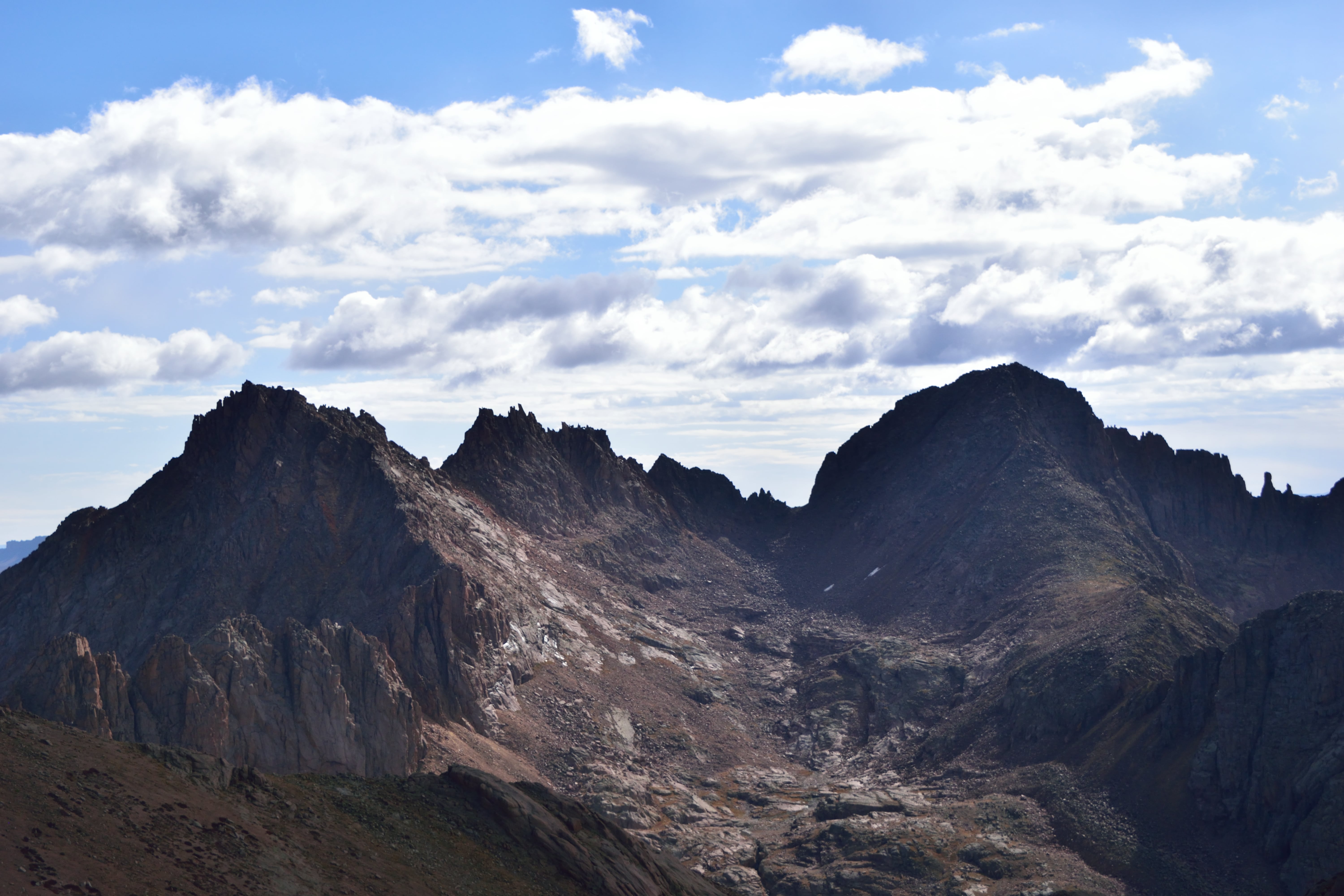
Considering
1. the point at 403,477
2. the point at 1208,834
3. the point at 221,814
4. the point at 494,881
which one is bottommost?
the point at 1208,834

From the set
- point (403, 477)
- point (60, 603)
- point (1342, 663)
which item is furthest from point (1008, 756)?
point (60, 603)

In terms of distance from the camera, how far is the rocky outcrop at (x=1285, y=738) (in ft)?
349

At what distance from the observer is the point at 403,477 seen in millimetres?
181000

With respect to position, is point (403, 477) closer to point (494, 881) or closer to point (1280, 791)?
point (494, 881)

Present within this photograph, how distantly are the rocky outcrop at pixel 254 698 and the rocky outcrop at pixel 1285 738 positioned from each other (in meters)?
83.1

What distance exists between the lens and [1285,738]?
116125 millimetres

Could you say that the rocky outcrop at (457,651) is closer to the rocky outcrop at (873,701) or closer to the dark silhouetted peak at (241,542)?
the dark silhouetted peak at (241,542)

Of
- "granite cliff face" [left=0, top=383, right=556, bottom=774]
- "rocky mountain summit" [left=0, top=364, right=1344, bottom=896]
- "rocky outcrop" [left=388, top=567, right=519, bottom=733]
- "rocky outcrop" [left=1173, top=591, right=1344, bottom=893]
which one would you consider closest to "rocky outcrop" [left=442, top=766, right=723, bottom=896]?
"rocky mountain summit" [left=0, top=364, right=1344, bottom=896]

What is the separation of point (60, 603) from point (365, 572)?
1597 inches

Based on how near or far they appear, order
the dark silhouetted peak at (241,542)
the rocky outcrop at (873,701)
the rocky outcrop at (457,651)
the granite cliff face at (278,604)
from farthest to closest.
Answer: the rocky outcrop at (873,701) < the dark silhouetted peak at (241,542) < the rocky outcrop at (457,651) < the granite cliff face at (278,604)

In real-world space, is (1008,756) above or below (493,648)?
below

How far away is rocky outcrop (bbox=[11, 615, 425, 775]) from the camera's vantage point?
110 meters

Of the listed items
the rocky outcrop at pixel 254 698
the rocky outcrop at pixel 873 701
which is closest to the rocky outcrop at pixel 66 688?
the rocky outcrop at pixel 254 698

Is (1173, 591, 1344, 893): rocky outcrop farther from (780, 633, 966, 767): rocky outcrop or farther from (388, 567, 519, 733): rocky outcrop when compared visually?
(388, 567, 519, 733): rocky outcrop
